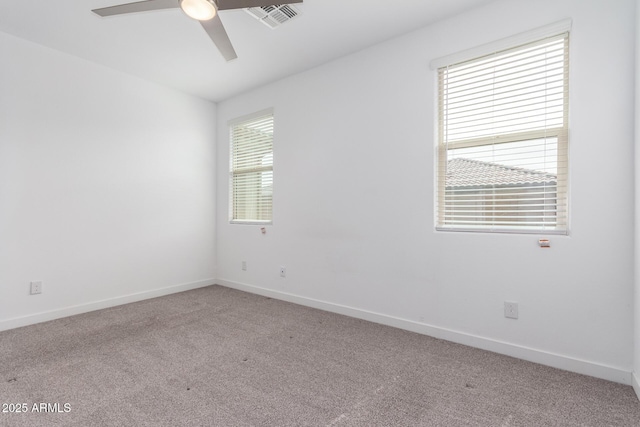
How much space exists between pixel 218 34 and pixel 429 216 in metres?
2.07

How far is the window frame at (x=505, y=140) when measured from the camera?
2115 millimetres

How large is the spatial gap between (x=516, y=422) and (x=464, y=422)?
257 millimetres

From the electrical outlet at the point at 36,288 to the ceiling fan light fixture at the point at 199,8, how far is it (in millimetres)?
2868

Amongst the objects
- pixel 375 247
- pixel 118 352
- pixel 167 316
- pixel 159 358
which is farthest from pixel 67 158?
pixel 375 247

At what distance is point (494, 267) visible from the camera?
92.2 inches

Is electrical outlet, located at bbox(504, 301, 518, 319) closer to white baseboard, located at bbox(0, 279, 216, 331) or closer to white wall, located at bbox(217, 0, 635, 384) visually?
white wall, located at bbox(217, 0, 635, 384)

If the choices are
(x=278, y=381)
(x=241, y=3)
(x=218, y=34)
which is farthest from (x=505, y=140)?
(x=278, y=381)

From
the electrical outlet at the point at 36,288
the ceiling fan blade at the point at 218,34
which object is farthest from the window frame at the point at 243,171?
the electrical outlet at the point at 36,288

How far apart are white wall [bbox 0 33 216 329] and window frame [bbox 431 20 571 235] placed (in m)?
3.18

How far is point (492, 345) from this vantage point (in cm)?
234

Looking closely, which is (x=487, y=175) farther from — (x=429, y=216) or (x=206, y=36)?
(x=206, y=36)

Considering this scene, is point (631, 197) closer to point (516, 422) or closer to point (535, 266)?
point (535, 266)

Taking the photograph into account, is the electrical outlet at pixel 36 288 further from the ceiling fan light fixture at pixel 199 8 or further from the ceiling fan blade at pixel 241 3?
the ceiling fan blade at pixel 241 3

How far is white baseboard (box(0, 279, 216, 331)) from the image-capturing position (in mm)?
2848
